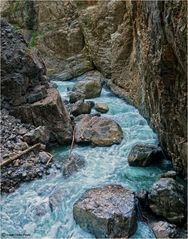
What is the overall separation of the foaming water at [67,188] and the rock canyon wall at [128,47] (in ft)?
2.69

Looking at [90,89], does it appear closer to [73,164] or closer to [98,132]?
[98,132]

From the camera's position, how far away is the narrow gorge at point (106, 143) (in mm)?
5848

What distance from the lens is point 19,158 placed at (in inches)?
305

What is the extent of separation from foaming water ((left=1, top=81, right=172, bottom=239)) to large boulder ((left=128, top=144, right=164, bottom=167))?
14 cm

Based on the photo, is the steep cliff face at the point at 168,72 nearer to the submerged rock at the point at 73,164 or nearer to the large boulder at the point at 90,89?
the submerged rock at the point at 73,164

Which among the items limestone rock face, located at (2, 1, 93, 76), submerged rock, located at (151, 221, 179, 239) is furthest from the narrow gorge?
limestone rock face, located at (2, 1, 93, 76)

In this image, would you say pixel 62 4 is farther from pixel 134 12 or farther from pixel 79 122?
pixel 79 122

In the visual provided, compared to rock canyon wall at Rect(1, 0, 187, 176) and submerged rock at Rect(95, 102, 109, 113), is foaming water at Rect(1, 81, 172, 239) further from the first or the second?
submerged rock at Rect(95, 102, 109, 113)

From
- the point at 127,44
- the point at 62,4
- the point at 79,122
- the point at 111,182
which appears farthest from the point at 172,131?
the point at 62,4

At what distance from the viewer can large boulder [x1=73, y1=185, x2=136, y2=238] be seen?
5637 mm

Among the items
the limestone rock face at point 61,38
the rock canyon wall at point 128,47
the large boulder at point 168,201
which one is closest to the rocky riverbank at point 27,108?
the rock canyon wall at point 128,47

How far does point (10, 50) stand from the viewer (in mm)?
9555

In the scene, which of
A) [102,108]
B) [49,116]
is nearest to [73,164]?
[49,116]

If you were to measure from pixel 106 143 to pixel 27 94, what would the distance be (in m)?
2.53
